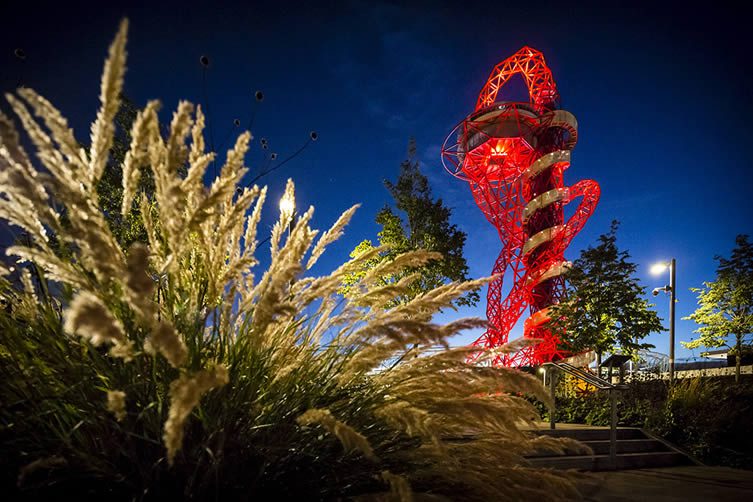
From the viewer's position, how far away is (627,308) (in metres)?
10.5

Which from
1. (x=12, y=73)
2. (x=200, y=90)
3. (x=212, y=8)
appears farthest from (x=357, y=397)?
(x=212, y=8)

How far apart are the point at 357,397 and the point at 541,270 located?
20.7 m

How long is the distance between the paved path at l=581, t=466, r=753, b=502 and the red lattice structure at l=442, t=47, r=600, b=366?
13.8m

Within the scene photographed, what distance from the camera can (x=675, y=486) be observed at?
374 cm

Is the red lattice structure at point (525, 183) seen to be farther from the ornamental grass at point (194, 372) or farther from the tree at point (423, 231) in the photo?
the ornamental grass at point (194, 372)

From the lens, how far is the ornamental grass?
33.9 inches

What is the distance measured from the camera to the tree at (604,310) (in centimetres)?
1041

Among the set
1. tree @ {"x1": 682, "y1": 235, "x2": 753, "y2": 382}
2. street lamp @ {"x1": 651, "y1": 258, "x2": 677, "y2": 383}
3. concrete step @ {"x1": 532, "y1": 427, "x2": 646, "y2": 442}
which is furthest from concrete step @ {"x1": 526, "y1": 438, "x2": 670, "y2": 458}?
tree @ {"x1": 682, "y1": 235, "x2": 753, "y2": 382}

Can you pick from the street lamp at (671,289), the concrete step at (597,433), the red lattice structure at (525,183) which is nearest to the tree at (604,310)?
the street lamp at (671,289)

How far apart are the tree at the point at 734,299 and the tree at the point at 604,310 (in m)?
5.66

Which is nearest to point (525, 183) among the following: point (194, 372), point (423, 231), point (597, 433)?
point (423, 231)

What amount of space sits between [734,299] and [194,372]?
62.2 ft

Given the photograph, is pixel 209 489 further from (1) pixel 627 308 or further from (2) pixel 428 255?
(1) pixel 627 308

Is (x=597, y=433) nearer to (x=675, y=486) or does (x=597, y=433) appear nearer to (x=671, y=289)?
(x=675, y=486)
